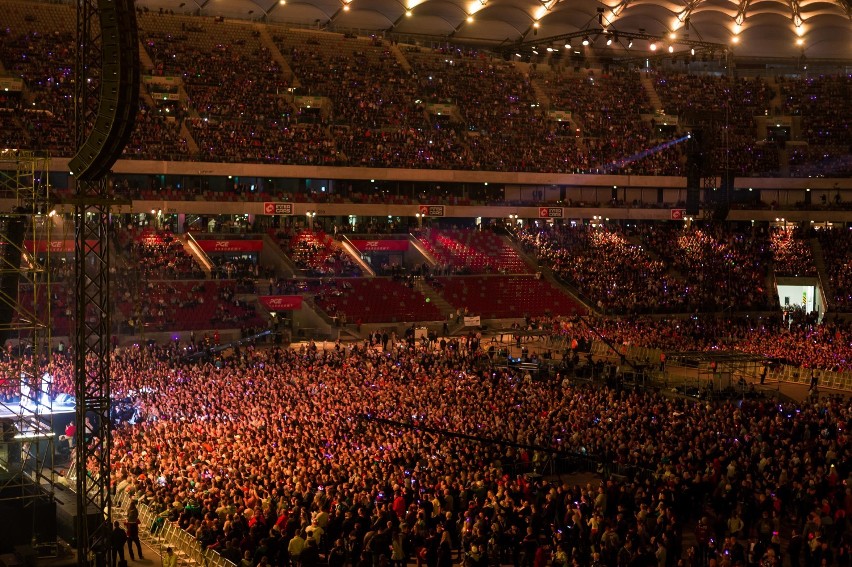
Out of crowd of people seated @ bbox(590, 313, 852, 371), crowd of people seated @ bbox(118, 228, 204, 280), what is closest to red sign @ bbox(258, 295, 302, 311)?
crowd of people seated @ bbox(118, 228, 204, 280)

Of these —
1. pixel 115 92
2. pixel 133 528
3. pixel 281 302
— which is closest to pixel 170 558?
pixel 133 528

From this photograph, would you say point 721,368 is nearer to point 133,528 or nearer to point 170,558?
point 133,528

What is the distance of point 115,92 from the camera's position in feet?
52.3

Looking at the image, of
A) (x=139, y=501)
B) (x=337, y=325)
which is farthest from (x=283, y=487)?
(x=337, y=325)

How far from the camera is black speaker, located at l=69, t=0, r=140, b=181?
1580cm

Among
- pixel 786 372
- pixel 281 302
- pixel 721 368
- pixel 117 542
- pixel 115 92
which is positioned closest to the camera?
pixel 115 92

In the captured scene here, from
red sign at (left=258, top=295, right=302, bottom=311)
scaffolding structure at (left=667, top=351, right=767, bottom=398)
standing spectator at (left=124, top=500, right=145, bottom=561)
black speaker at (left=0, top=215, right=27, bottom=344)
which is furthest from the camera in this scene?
red sign at (left=258, top=295, right=302, bottom=311)

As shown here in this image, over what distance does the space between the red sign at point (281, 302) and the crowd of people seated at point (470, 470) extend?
51.1 ft

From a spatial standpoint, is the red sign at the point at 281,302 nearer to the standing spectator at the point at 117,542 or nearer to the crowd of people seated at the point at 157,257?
the crowd of people seated at the point at 157,257

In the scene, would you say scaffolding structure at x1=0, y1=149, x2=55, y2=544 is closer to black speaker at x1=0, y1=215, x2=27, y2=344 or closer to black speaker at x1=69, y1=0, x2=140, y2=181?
black speaker at x1=0, y1=215, x2=27, y2=344

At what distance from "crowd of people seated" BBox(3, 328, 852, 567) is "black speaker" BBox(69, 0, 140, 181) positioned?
6.59m

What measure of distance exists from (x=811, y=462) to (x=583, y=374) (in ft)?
45.2

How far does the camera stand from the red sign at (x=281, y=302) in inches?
1831

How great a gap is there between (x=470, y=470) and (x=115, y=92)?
10.2m
